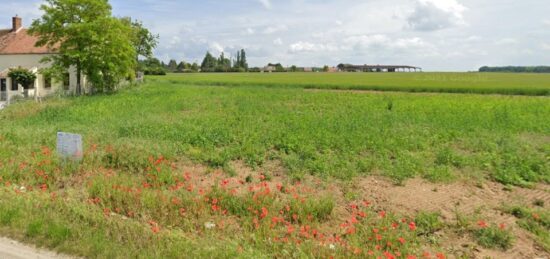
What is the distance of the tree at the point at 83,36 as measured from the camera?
23625 mm

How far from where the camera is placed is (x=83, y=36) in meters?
23.6

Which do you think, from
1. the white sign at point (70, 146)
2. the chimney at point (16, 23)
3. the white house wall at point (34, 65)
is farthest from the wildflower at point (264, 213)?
the chimney at point (16, 23)

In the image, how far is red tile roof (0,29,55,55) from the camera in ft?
95.0

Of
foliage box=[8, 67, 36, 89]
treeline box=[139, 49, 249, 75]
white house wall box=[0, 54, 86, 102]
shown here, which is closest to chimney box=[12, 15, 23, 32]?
white house wall box=[0, 54, 86, 102]

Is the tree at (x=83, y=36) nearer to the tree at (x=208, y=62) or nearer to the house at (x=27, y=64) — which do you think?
the house at (x=27, y=64)

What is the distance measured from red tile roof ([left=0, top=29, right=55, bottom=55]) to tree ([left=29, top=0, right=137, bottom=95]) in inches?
160

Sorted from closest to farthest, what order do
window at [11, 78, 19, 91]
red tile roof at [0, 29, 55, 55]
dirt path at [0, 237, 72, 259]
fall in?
dirt path at [0, 237, 72, 259] < window at [11, 78, 19, 91] < red tile roof at [0, 29, 55, 55]

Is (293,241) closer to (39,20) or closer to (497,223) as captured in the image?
(497,223)

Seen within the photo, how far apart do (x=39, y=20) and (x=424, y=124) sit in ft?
87.0

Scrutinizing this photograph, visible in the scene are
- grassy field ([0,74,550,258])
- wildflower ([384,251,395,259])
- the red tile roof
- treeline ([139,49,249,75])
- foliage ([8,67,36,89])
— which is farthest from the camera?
treeline ([139,49,249,75])

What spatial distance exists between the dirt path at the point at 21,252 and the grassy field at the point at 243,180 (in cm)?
13

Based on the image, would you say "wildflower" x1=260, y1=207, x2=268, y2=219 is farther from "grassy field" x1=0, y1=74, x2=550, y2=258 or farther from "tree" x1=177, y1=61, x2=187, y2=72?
"tree" x1=177, y1=61, x2=187, y2=72

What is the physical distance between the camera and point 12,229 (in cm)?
386

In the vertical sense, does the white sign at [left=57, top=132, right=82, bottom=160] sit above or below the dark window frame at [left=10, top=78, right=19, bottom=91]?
below
